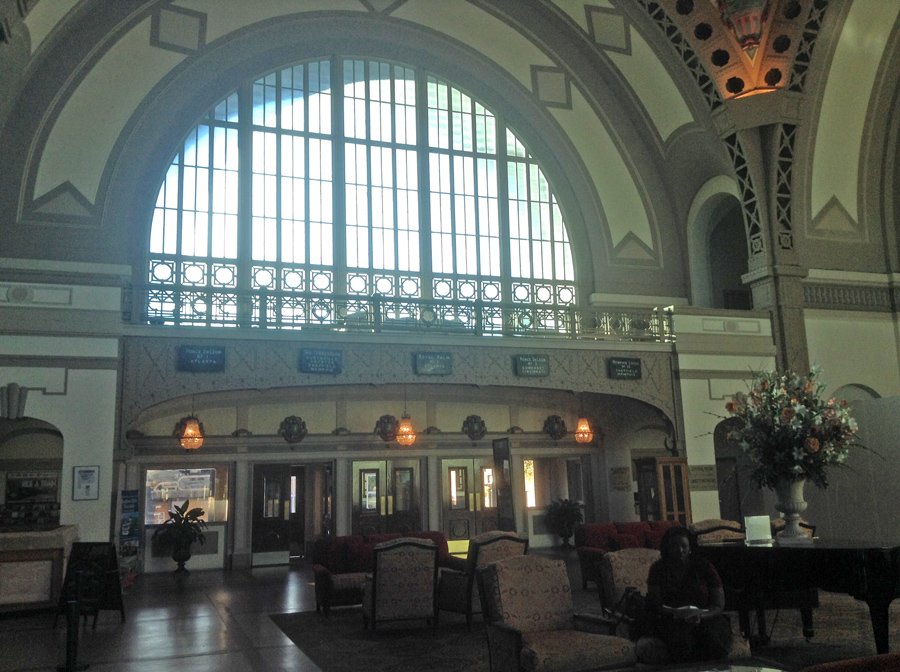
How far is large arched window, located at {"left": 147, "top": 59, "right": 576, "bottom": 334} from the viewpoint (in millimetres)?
13898

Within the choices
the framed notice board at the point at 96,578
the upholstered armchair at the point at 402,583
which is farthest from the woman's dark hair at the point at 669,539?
the framed notice board at the point at 96,578

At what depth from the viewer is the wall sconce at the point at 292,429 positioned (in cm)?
1488

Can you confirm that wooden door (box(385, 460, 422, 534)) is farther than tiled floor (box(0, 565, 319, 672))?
Yes

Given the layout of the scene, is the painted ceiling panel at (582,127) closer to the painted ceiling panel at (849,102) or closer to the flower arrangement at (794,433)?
the painted ceiling panel at (849,102)

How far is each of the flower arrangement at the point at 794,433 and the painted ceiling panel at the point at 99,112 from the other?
428 inches

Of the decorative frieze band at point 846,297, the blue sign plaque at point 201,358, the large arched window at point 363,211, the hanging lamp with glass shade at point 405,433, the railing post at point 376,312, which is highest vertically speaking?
the large arched window at point 363,211

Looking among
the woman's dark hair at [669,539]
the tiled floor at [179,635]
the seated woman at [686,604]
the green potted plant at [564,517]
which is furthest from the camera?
the green potted plant at [564,517]

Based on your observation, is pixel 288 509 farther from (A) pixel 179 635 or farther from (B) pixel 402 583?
(B) pixel 402 583

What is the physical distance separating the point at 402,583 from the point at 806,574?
3.88 m

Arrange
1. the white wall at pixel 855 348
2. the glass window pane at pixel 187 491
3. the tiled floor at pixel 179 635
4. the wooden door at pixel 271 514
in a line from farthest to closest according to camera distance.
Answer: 1. the white wall at pixel 855 348
2. the wooden door at pixel 271 514
3. the glass window pane at pixel 187 491
4. the tiled floor at pixel 179 635

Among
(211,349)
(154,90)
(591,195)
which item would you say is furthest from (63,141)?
(591,195)

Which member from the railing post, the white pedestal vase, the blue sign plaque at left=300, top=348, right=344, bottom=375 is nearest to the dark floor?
the white pedestal vase

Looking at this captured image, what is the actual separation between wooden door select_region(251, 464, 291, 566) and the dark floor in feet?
9.25

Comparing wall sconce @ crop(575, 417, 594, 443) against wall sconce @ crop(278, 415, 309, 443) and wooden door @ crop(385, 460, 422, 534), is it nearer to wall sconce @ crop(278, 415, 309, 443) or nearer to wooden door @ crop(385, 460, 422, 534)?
wooden door @ crop(385, 460, 422, 534)
